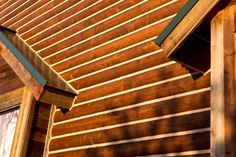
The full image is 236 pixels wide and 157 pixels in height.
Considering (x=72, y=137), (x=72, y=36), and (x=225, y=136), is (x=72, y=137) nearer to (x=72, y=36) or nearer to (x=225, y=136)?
(x=72, y=36)

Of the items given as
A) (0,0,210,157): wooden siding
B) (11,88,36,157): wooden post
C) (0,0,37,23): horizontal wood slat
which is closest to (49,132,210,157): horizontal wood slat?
(0,0,210,157): wooden siding

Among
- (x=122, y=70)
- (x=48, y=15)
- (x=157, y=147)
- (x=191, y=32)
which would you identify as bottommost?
(x=157, y=147)

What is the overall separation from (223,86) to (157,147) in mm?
1614

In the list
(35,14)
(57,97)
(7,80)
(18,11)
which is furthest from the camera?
(18,11)

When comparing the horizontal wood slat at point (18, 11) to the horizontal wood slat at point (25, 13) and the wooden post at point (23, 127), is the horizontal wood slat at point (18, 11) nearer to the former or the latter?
the horizontal wood slat at point (25, 13)

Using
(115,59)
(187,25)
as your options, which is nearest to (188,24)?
(187,25)

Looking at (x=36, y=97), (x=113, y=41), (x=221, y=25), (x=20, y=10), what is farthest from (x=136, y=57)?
(x=20, y=10)

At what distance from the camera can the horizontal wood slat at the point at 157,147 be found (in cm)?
393

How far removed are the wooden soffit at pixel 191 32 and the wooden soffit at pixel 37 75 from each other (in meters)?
2.69

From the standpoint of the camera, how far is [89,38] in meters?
6.37

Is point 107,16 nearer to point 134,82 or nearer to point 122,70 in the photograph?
point 122,70

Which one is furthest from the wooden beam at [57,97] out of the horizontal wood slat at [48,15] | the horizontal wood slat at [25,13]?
the horizontal wood slat at [25,13]

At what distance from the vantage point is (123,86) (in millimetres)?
5199

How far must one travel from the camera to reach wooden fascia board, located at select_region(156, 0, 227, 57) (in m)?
3.22
